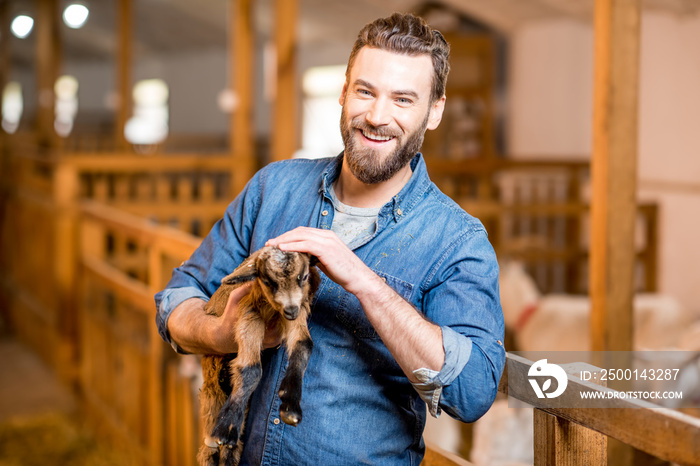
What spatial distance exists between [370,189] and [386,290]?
28 cm

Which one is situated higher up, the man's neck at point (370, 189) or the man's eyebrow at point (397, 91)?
the man's eyebrow at point (397, 91)

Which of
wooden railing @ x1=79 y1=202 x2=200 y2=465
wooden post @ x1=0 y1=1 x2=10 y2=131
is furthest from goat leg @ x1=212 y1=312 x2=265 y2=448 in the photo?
wooden post @ x1=0 y1=1 x2=10 y2=131

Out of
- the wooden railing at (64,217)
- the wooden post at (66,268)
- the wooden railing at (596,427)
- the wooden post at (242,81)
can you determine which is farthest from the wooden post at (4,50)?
the wooden railing at (596,427)

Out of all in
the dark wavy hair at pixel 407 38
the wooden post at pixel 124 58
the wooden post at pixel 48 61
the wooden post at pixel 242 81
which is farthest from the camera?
the wooden post at pixel 48 61

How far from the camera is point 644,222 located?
22.0 feet

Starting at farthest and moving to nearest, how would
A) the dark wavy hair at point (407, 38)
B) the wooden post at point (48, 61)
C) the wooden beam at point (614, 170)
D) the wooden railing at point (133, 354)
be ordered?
the wooden post at point (48, 61) → the wooden railing at point (133, 354) → the wooden beam at point (614, 170) → the dark wavy hair at point (407, 38)

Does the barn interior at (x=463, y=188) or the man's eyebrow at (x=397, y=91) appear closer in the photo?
the man's eyebrow at (x=397, y=91)

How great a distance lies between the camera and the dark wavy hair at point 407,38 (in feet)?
4.46

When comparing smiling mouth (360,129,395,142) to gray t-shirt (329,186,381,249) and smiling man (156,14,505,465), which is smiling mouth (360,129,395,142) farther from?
gray t-shirt (329,186,381,249)

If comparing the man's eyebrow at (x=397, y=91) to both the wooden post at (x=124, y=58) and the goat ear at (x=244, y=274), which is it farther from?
the wooden post at (x=124, y=58)

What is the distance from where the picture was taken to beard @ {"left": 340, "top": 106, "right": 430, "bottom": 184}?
1400 millimetres

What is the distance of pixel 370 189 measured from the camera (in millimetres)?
1463

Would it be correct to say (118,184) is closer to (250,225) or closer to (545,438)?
(250,225)

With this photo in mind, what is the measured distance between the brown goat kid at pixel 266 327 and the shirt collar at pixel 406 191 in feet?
0.65
